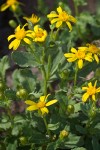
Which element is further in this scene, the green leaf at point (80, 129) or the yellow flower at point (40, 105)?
the green leaf at point (80, 129)

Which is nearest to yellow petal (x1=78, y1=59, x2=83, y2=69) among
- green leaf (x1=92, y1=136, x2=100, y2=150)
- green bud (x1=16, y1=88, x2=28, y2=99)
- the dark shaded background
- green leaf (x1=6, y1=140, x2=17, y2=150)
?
green bud (x1=16, y1=88, x2=28, y2=99)

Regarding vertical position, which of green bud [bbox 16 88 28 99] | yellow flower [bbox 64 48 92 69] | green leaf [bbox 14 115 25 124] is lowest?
green leaf [bbox 14 115 25 124]

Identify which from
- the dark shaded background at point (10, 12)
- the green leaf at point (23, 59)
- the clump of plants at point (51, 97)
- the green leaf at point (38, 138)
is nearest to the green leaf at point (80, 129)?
the clump of plants at point (51, 97)

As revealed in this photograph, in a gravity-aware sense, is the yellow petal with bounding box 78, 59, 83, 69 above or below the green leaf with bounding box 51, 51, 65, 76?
below

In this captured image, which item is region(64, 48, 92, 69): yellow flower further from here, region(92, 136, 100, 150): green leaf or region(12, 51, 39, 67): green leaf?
region(92, 136, 100, 150): green leaf

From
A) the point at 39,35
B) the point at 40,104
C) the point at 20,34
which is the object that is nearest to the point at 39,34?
the point at 39,35

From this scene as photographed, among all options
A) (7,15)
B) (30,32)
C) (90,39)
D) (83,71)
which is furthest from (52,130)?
(7,15)

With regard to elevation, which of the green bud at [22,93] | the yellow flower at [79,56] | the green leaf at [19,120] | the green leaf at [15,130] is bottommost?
the green leaf at [15,130]

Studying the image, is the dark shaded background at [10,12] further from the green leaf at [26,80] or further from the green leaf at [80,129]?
the green leaf at [80,129]

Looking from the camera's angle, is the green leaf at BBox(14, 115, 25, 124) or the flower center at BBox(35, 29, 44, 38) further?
the green leaf at BBox(14, 115, 25, 124)

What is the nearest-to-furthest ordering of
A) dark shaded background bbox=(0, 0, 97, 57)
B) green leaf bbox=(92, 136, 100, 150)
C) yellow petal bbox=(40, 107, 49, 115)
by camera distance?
yellow petal bbox=(40, 107, 49, 115), green leaf bbox=(92, 136, 100, 150), dark shaded background bbox=(0, 0, 97, 57)

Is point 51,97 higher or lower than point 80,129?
higher

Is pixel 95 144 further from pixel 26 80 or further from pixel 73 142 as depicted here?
pixel 26 80
